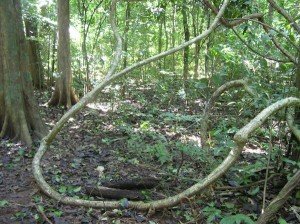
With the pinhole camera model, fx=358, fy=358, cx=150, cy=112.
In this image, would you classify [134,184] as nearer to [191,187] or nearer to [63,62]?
[191,187]

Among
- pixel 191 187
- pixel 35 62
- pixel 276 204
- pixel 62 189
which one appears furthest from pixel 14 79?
pixel 35 62

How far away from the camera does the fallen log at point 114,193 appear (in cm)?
425

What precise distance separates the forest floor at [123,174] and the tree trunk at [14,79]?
324 mm

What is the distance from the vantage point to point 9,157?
220 inches

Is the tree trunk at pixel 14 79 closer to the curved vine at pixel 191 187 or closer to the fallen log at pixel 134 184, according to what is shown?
the curved vine at pixel 191 187

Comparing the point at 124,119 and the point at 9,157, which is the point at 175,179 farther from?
the point at 124,119

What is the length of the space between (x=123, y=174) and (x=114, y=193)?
925 millimetres

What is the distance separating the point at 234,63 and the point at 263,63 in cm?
129

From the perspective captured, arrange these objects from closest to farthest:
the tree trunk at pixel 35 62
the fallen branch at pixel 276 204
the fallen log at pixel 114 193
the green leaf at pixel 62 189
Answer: the fallen branch at pixel 276 204
the fallen log at pixel 114 193
the green leaf at pixel 62 189
the tree trunk at pixel 35 62

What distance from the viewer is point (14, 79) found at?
6129mm

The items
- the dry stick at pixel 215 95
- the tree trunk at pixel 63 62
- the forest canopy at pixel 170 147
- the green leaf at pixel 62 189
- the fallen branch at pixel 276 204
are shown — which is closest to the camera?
the fallen branch at pixel 276 204

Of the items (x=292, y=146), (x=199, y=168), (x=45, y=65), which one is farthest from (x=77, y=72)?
(x=292, y=146)

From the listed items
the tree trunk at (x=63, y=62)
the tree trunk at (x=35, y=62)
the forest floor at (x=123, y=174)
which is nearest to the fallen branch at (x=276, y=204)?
the forest floor at (x=123, y=174)

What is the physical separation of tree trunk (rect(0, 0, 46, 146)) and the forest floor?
32 cm
